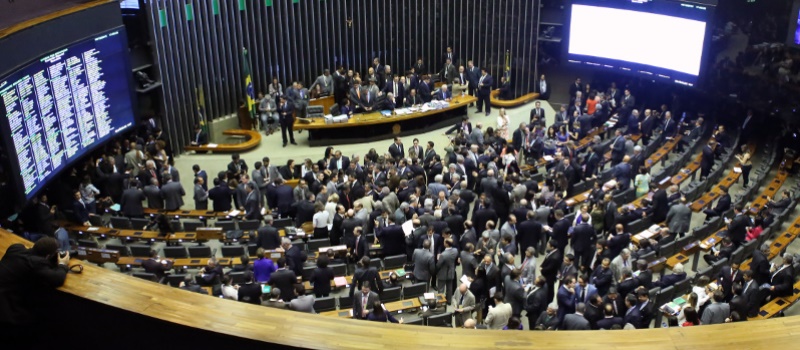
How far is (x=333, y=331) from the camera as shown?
12.8 feet

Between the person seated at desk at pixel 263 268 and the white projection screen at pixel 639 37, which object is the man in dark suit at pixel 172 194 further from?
the white projection screen at pixel 639 37

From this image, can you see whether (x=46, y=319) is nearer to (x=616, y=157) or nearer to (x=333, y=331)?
(x=333, y=331)

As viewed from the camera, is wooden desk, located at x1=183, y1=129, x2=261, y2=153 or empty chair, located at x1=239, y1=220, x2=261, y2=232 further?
wooden desk, located at x1=183, y1=129, x2=261, y2=153

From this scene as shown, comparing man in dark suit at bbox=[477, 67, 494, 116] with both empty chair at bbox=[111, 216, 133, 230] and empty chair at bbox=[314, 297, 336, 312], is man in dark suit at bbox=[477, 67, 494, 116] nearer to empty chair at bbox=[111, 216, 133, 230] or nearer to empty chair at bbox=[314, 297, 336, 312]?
empty chair at bbox=[111, 216, 133, 230]

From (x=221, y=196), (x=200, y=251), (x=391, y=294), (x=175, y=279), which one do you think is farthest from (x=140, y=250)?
(x=391, y=294)

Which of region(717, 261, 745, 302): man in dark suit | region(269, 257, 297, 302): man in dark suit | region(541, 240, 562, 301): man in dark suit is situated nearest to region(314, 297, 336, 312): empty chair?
region(269, 257, 297, 302): man in dark suit

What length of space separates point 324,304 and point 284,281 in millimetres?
589

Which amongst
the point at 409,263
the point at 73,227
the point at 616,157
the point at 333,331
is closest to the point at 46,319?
the point at 333,331

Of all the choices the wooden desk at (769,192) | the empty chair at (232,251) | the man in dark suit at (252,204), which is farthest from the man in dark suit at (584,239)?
the man in dark suit at (252,204)

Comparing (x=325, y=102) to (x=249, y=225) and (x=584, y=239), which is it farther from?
(x=584, y=239)

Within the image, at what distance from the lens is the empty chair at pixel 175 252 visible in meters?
11.5

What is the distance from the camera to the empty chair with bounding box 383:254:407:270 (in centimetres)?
1124

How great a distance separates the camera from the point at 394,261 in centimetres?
Answer: 1130

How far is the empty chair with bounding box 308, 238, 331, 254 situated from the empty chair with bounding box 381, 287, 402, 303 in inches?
71.9
